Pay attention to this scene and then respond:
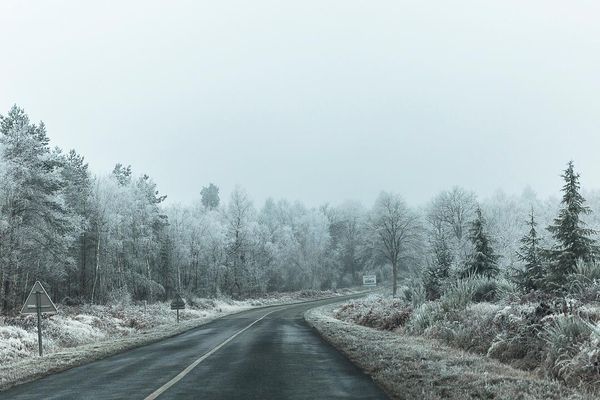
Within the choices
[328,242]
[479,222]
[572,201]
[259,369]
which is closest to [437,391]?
[259,369]

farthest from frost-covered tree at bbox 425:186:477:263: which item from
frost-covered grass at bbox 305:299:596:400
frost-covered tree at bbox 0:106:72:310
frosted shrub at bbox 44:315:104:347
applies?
frost-covered grass at bbox 305:299:596:400

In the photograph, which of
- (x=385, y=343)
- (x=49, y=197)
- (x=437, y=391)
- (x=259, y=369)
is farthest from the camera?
(x=49, y=197)

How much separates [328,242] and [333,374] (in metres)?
93.7

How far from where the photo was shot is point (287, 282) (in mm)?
93750

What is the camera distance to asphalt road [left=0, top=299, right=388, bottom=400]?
321 inches

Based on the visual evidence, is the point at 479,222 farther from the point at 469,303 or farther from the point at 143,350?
the point at 143,350

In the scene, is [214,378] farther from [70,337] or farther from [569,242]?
[70,337]

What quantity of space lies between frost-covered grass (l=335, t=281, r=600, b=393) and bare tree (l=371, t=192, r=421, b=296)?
58.3 metres

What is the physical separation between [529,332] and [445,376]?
293cm

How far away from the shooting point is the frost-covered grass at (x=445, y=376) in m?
7.50

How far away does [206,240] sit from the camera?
7575cm

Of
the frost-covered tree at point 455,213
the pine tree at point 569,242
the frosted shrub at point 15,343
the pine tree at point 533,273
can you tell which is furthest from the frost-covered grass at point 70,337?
the frost-covered tree at point 455,213

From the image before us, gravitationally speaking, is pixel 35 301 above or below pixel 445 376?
above

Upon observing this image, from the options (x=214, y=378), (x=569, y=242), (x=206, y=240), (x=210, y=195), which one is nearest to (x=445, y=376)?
(x=214, y=378)
